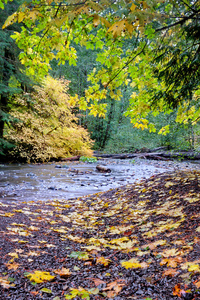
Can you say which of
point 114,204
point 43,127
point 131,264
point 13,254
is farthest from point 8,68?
point 131,264

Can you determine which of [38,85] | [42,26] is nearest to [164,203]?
[42,26]

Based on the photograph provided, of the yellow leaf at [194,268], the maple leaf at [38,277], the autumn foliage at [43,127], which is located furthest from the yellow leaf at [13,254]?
the autumn foliage at [43,127]

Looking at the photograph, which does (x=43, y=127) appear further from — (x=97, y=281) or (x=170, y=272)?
(x=170, y=272)

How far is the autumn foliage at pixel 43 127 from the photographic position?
11.9 meters

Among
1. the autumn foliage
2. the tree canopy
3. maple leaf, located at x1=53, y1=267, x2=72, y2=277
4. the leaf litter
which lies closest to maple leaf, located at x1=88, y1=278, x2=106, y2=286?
the leaf litter

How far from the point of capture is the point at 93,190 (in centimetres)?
612

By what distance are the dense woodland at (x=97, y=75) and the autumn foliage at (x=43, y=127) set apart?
0.20 feet

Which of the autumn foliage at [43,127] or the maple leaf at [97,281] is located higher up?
the autumn foliage at [43,127]

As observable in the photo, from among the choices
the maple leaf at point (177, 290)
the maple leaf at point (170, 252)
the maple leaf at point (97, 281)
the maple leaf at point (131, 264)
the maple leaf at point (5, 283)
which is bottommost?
the maple leaf at point (97, 281)

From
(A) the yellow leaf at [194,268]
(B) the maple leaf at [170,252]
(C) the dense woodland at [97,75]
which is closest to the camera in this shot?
(A) the yellow leaf at [194,268]

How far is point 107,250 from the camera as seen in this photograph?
2.20 m

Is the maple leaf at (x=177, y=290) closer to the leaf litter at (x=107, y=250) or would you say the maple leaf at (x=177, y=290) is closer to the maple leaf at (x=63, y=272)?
the leaf litter at (x=107, y=250)

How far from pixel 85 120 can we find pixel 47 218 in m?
19.6

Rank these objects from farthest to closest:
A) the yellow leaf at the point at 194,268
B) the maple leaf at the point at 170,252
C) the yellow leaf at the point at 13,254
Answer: the yellow leaf at the point at 13,254 < the maple leaf at the point at 170,252 < the yellow leaf at the point at 194,268
